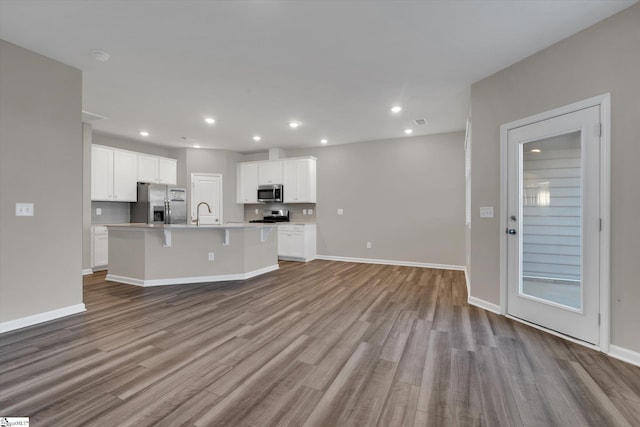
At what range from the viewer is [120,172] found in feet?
18.9

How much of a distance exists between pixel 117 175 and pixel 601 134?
727cm

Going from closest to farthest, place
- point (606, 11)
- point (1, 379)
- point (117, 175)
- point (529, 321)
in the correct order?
point (1, 379) → point (606, 11) → point (529, 321) → point (117, 175)

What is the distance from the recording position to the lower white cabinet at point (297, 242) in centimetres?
641

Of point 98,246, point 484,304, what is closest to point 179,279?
point 98,246

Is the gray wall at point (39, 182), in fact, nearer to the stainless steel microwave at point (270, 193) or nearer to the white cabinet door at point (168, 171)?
the white cabinet door at point (168, 171)

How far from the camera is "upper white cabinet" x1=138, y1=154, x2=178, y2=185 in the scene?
616cm

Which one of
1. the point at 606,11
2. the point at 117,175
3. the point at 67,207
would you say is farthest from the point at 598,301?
the point at 117,175

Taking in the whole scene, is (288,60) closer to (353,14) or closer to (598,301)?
(353,14)

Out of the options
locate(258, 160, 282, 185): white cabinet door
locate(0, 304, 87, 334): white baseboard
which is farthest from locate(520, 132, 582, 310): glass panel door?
locate(258, 160, 282, 185): white cabinet door

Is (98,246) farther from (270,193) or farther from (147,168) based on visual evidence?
(270,193)

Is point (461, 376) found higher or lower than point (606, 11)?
lower

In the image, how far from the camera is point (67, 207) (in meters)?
3.08

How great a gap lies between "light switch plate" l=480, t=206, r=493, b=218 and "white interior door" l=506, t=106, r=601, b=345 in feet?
0.72

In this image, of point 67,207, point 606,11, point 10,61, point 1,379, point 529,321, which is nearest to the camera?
point 1,379
